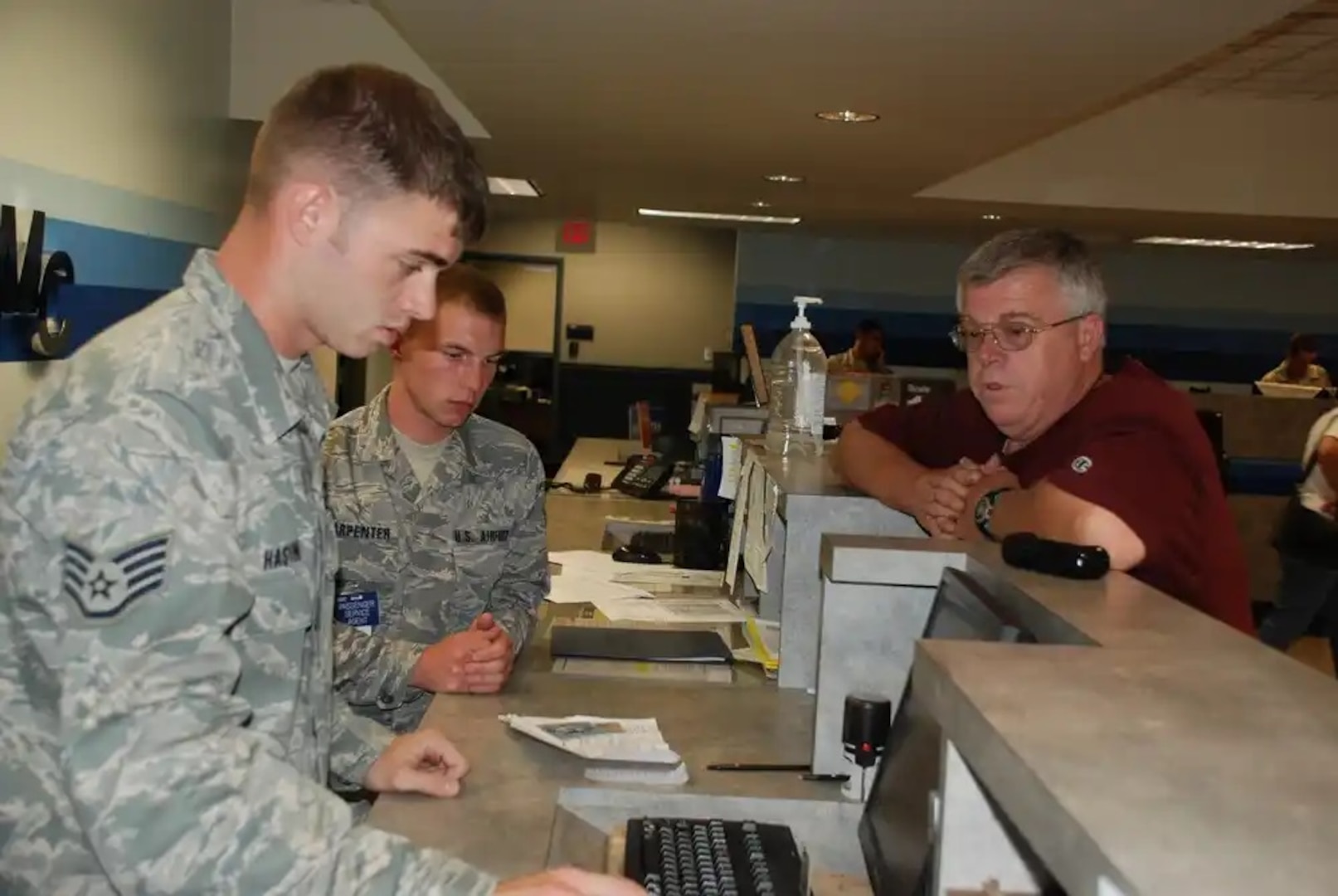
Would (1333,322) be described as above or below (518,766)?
above

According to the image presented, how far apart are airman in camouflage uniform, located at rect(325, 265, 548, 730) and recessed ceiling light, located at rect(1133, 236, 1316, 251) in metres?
6.81

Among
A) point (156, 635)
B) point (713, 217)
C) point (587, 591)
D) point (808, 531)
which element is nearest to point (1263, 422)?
point (713, 217)

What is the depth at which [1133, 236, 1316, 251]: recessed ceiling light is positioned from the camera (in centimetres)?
821

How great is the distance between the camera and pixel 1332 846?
62cm

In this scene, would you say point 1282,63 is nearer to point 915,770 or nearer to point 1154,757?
point 915,770

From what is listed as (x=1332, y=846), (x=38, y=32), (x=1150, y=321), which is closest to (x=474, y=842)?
(x=1332, y=846)

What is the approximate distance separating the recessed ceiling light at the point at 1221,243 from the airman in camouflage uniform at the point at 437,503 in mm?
6811

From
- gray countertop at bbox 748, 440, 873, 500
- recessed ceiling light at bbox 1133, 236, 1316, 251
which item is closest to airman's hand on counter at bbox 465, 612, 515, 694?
gray countertop at bbox 748, 440, 873, 500

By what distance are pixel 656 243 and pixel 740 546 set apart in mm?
8895

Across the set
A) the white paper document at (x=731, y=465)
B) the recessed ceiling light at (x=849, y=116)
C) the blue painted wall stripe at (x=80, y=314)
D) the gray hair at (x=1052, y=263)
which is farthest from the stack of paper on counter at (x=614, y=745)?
the recessed ceiling light at (x=849, y=116)

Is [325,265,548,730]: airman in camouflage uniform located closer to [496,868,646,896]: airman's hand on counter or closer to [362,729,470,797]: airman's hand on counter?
[362,729,470,797]: airman's hand on counter

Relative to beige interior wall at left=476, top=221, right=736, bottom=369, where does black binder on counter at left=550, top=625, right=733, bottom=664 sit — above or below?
below

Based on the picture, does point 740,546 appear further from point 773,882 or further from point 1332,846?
point 1332,846

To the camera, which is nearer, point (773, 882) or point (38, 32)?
point (773, 882)
